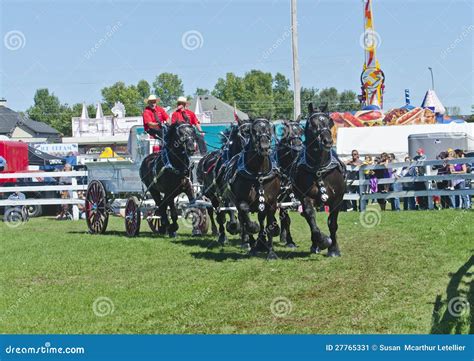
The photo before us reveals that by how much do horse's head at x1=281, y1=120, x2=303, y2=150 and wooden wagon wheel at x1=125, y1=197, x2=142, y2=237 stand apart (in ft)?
13.4

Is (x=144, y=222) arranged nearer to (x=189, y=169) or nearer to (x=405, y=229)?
(x=189, y=169)

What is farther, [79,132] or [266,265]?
[79,132]

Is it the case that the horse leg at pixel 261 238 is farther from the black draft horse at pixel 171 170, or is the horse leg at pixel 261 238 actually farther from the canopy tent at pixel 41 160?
the canopy tent at pixel 41 160

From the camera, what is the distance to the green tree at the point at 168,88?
3425 inches

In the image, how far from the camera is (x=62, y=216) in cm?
2692

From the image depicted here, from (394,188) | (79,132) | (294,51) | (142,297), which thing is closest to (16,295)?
(142,297)

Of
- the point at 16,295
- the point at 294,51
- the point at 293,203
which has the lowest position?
the point at 16,295

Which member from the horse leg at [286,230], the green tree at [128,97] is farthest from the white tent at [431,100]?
the green tree at [128,97]

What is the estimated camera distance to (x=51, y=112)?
117 meters

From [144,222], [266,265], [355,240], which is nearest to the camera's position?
[266,265]

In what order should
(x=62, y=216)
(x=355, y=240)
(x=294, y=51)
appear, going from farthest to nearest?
(x=294, y=51), (x=62, y=216), (x=355, y=240)

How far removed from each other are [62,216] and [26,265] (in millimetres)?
13084

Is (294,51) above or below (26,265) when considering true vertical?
above

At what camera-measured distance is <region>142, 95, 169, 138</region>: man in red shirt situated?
17438 mm
